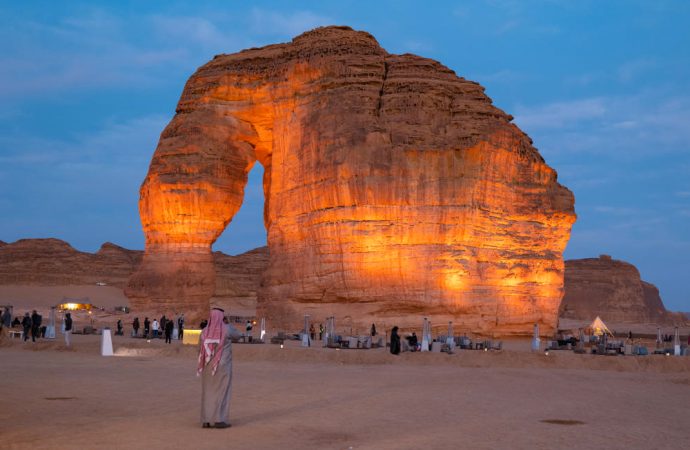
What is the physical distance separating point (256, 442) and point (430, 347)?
69.2 ft

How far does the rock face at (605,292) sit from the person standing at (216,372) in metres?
78.7

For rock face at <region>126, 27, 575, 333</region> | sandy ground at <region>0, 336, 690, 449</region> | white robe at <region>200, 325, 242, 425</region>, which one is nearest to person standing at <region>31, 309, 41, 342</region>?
sandy ground at <region>0, 336, 690, 449</region>

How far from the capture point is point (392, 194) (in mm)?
38500

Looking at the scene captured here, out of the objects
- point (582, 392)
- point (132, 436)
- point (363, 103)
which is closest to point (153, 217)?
point (363, 103)

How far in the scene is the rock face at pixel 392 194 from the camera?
38312mm

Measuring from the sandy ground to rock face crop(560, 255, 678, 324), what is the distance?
64401 millimetres

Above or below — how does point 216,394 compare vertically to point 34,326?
below

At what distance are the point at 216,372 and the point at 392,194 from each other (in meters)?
27.8

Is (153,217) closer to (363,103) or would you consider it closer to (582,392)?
(363,103)

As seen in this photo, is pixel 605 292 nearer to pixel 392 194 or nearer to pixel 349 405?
pixel 392 194

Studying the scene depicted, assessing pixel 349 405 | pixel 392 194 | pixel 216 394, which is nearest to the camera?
pixel 216 394

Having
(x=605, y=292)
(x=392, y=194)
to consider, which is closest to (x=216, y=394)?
(x=392, y=194)

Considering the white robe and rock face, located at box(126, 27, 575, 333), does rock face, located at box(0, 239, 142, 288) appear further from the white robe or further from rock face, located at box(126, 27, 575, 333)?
the white robe

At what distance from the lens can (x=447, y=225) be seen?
38.2 m
